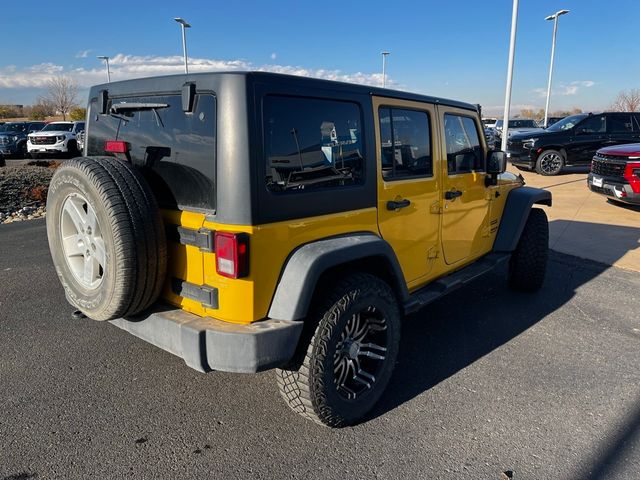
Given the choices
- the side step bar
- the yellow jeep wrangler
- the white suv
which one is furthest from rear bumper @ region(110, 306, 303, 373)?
the white suv

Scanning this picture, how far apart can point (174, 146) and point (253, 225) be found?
696 millimetres

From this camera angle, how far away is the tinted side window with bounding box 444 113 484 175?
12.2ft

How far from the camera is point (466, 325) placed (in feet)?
13.6

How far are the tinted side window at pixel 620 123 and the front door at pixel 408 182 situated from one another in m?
12.9

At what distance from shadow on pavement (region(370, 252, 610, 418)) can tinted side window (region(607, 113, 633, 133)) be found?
9.97 m

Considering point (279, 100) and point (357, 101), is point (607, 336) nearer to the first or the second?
point (357, 101)

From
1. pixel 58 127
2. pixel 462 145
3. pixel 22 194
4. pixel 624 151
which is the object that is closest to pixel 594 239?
pixel 624 151

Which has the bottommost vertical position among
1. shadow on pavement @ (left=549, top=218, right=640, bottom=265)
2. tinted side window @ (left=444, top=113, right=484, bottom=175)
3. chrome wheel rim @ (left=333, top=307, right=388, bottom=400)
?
shadow on pavement @ (left=549, top=218, right=640, bottom=265)

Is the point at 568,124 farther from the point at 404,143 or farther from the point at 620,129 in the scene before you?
the point at 404,143

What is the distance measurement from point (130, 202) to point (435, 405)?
2.17 m

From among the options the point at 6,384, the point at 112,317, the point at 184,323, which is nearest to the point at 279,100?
the point at 184,323

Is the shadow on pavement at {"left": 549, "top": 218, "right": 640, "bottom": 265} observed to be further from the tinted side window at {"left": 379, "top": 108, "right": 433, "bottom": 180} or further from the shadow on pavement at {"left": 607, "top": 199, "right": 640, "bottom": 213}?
the tinted side window at {"left": 379, "top": 108, "right": 433, "bottom": 180}

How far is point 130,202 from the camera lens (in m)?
2.29

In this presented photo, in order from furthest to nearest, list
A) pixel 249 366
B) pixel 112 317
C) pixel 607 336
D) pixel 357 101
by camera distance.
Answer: pixel 607 336, pixel 357 101, pixel 112 317, pixel 249 366
